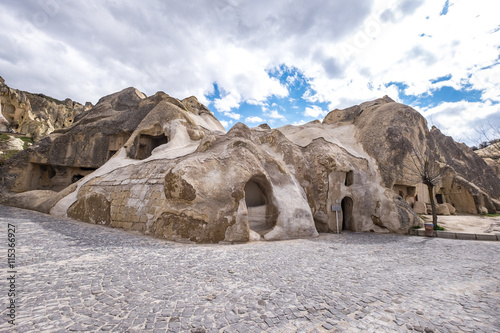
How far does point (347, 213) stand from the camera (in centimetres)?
1380

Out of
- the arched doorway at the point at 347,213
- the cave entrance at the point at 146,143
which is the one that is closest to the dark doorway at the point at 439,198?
the arched doorway at the point at 347,213

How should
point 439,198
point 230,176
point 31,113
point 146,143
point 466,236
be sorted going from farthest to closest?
point 31,113, point 439,198, point 146,143, point 466,236, point 230,176

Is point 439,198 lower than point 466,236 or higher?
higher

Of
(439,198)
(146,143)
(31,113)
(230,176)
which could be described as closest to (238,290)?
(230,176)

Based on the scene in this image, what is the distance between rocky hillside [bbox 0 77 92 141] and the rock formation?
13.0m

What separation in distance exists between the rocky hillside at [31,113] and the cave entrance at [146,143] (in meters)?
19.3

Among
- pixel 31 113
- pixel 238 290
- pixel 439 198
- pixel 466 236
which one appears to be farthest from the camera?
pixel 31 113

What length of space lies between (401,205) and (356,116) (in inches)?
354

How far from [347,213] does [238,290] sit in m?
11.7

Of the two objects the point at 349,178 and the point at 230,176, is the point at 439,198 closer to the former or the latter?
the point at 349,178

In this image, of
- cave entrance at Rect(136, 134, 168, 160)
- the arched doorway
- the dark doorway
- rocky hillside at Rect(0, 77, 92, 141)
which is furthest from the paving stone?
rocky hillside at Rect(0, 77, 92, 141)

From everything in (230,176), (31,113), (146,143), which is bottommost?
(230,176)

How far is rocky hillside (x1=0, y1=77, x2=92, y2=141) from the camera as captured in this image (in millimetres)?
31078

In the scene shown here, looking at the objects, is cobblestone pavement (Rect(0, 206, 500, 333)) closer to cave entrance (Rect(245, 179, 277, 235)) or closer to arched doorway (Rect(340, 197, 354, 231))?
cave entrance (Rect(245, 179, 277, 235))
